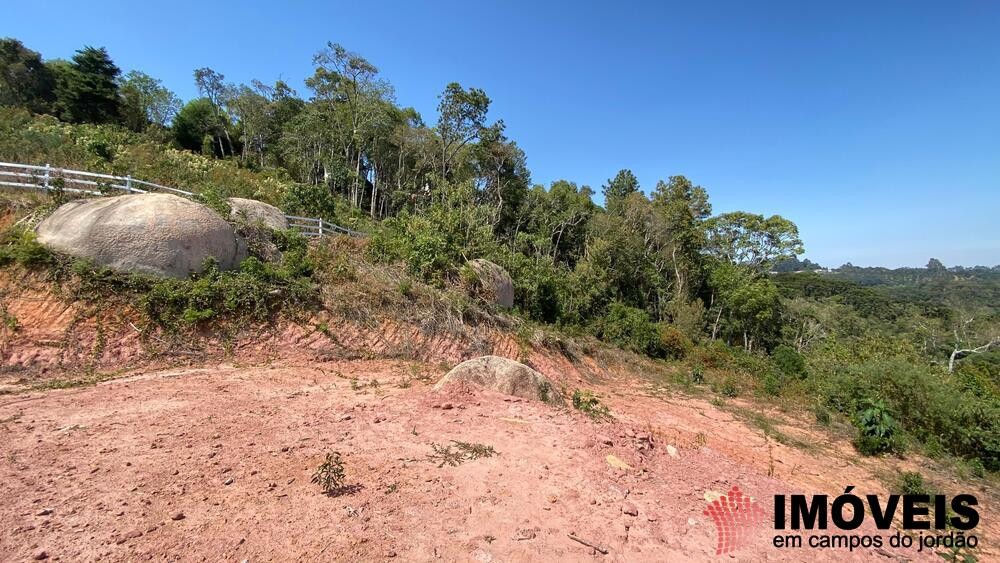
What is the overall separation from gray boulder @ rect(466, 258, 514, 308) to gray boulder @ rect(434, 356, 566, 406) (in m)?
7.74

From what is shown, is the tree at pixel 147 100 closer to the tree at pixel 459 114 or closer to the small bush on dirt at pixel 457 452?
the tree at pixel 459 114

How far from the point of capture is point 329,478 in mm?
3715

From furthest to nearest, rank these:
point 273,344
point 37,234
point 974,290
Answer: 1. point 974,290
2. point 273,344
3. point 37,234

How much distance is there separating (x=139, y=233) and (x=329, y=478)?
8132 millimetres

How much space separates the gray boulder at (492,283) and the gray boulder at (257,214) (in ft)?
20.9

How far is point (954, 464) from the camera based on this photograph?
870 cm

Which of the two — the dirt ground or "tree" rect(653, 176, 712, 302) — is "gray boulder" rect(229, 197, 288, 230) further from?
"tree" rect(653, 176, 712, 302)

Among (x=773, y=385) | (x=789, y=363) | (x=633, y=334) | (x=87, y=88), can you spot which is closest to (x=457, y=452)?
(x=773, y=385)

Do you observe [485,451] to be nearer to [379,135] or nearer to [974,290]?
[379,135]

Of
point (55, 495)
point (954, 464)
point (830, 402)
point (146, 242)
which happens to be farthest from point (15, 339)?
point (830, 402)

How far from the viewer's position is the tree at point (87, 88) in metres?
27.5

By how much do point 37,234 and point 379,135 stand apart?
895 inches

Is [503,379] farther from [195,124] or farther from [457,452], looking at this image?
[195,124]

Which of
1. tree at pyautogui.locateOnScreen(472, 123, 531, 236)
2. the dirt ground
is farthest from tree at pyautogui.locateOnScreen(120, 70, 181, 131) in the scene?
the dirt ground
